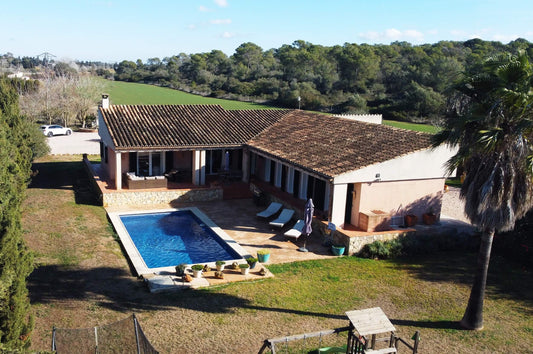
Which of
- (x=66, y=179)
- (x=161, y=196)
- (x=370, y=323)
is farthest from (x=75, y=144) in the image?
(x=370, y=323)

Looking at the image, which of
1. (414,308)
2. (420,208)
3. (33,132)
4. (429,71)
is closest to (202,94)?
(429,71)

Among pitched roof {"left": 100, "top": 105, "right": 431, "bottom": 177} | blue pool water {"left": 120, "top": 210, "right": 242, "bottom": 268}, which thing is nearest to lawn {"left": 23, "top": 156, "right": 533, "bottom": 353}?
blue pool water {"left": 120, "top": 210, "right": 242, "bottom": 268}

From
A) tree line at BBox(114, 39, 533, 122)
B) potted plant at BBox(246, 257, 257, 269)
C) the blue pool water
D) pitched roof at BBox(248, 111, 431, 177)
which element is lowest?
the blue pool water

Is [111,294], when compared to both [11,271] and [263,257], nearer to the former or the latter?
[11,271]

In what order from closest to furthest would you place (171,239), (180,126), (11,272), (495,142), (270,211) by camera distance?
(11,272)
(495,142)
(171,239)
(270,211)
(180,126)

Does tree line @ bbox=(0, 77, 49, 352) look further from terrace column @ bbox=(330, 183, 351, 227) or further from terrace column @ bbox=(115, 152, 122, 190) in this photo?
terrace column @ bbox=(115, 152, 122, 190)

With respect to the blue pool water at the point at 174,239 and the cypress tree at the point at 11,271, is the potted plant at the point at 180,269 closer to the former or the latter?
the blue pool water at the point at 174,239

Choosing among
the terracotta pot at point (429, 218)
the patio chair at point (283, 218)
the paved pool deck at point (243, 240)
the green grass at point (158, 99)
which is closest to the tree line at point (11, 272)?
the paved pool deck at point (243, 240)
